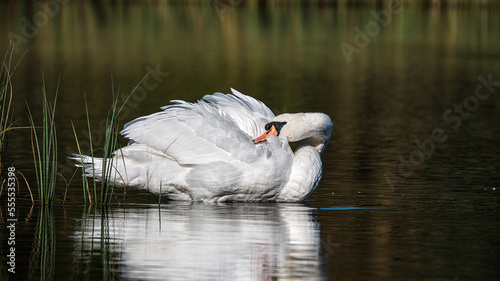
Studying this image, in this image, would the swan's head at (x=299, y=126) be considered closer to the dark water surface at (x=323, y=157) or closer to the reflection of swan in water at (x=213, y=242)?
the dark water surface at (x=323, y=157)

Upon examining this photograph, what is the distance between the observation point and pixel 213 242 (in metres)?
8.28

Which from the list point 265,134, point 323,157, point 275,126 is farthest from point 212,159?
point 323,157

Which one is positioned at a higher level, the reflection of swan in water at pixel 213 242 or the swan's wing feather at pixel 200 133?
the swan's wing feather at pixel 200 133

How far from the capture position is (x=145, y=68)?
90.8 feet

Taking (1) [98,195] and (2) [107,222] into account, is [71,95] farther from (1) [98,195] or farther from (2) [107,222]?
(2) [107,222]

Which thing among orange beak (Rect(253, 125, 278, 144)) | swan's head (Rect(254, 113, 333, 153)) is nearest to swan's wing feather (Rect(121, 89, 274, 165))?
orange beak (Rect(253, 125, 278, 144))

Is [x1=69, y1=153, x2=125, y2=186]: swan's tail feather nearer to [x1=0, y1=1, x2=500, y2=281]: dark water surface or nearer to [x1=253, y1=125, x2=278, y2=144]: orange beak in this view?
[x1=0, y1=1, x2=500, y2=281]: dark water surface

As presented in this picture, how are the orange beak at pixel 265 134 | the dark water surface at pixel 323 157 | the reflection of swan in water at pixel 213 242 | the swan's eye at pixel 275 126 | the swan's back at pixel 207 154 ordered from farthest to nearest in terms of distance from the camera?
the swan's eye at pixel 275 126
the orange beak at pixel 265 134
the swan's back at pixel 207 154
the dark water surface at pixel 323 157
the reflection of swan in water at pixel 213 242

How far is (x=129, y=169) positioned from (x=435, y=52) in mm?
26136

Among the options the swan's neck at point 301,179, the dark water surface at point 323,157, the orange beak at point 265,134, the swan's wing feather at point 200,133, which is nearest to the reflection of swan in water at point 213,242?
the dark water surface at point 323,157

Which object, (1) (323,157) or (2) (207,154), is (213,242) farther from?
(1) (323,157)

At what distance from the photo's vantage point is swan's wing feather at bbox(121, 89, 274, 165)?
10.1 metres

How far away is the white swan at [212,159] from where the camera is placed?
10.0 meters

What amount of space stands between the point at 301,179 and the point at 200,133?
1128mm
